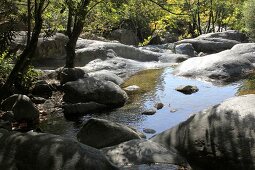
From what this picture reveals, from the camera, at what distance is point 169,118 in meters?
10.5

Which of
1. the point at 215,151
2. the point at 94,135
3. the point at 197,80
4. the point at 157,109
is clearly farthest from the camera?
the point at 197,80

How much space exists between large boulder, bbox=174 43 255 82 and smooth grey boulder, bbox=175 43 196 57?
6.07 m

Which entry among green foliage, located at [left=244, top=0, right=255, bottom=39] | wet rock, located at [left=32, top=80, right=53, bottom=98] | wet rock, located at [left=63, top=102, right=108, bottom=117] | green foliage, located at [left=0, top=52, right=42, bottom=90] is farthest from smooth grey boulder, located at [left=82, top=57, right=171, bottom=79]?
green foliage, located at [left=244, top=0, right=255, bottom=39]

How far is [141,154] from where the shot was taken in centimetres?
692

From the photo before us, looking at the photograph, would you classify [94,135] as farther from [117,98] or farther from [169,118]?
[117,98]

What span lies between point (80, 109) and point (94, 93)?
43.9 inches

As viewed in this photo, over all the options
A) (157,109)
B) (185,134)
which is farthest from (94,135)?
(157,109)

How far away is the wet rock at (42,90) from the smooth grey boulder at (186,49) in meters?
12.6

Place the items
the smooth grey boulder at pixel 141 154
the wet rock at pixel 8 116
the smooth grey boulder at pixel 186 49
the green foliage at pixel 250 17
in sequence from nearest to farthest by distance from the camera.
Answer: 1. the smooth grey boulder at pixel 141 154
2. the wet rock at pixel 8 116
3. the smooth grey boulder at pixel 186 49
4. the green foliage at pixel 250 17

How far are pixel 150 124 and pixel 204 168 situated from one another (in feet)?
11.3

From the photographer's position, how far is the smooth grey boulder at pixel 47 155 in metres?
5.04

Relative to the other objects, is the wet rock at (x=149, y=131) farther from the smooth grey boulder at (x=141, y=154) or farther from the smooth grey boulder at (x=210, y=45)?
the smooth grey boulder at (x=210, y=45)

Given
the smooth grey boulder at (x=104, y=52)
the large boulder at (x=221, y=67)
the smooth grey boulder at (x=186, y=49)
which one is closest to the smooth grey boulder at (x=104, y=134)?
the large boulder at (x=221, y=67)

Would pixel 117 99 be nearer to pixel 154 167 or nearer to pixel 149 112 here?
pixel 149 112
